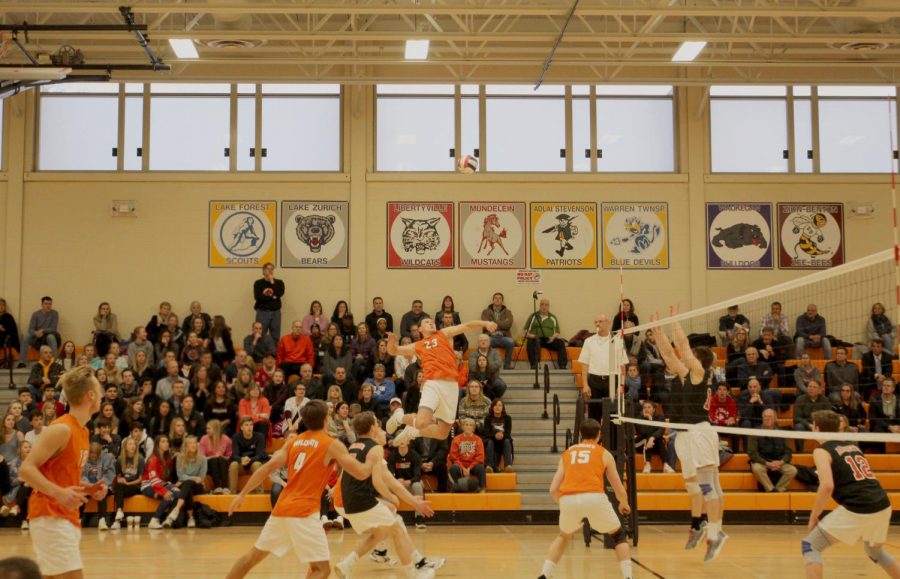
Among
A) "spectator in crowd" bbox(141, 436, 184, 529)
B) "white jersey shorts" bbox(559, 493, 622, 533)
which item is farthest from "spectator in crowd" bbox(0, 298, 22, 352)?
"white jersey shorts" bbox(559, 493, 622, 533)

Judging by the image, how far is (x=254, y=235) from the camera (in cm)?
2336

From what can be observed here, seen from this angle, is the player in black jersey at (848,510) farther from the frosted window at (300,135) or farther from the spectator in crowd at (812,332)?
the frosted window at (300,135)

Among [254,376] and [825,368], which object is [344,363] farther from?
[825,368]

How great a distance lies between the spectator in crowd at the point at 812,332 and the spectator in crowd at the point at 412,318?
27.2ft

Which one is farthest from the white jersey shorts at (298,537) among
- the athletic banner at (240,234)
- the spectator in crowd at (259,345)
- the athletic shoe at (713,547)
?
the athletic banner at (240,234)

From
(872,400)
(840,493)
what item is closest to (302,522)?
(840,493)

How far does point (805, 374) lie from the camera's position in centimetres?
1927

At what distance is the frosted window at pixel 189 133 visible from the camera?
23.5 meters

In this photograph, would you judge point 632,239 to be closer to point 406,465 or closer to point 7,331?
point 406,465

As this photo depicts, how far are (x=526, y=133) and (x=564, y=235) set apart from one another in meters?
2.64

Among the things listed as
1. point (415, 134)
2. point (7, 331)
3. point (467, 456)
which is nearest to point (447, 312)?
point (415, 134)

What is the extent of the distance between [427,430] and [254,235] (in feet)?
41.1

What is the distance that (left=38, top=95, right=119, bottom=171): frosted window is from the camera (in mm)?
23484

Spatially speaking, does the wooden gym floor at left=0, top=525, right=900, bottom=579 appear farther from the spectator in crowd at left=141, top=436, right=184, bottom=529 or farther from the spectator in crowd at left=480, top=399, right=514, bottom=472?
the spectator in crowd at left=480, top=399, right=514, bottom=472
